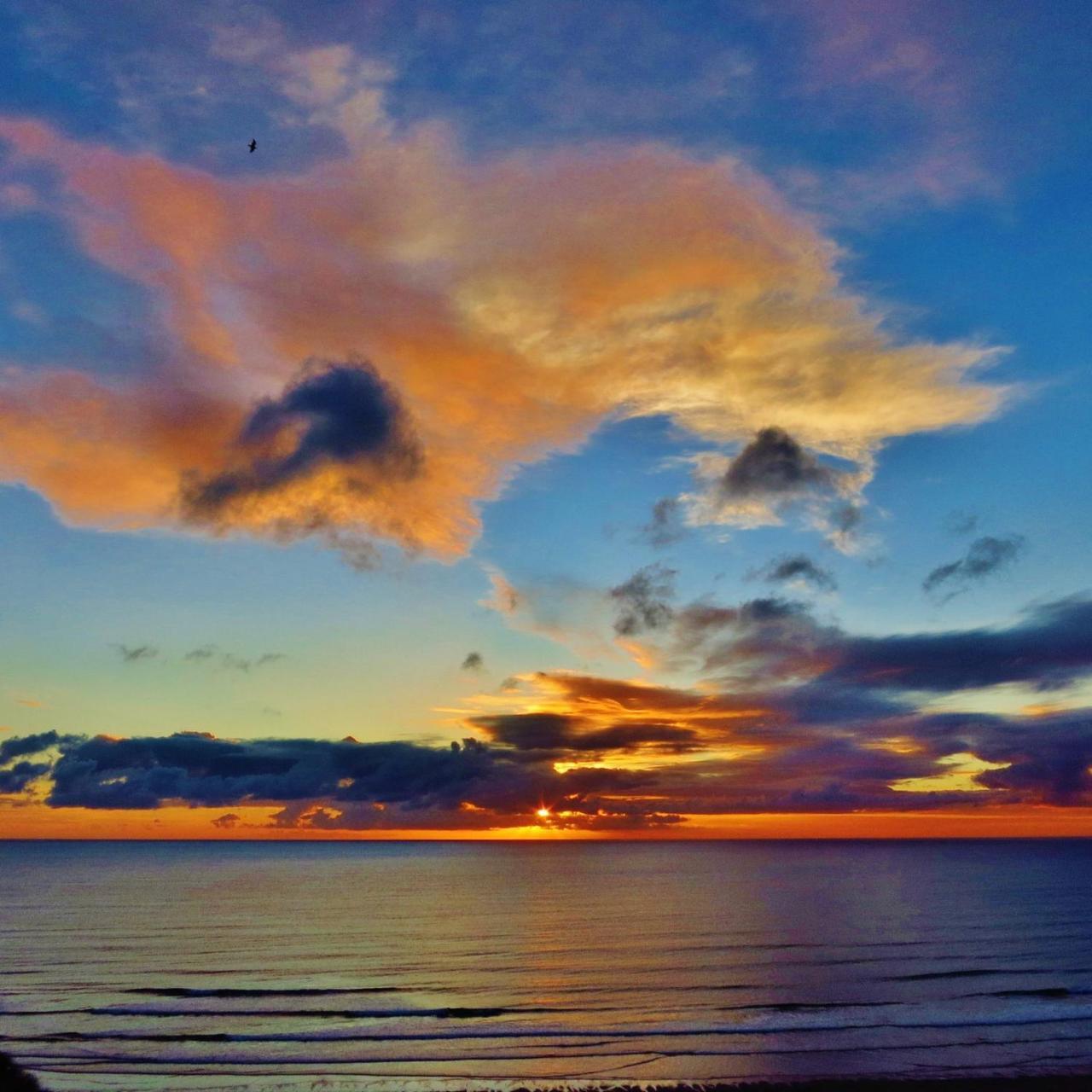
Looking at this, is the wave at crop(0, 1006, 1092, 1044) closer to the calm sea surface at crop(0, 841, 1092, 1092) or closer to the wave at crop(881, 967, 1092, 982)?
the calm sea surface at crop(0, 841, 1092, 1092)

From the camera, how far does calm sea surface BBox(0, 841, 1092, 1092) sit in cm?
4150

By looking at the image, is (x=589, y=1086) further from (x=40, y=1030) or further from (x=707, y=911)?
(x=707, y=911)

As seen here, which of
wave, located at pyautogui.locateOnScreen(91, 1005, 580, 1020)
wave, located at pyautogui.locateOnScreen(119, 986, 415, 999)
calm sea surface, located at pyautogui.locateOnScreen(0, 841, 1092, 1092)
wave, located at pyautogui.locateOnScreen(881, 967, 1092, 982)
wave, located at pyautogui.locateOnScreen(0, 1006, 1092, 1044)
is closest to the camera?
calm sea surface, located at pyautogui.locateOnScreen(0, 841, 1092, 1092)

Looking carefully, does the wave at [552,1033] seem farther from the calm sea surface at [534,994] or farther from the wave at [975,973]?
the wave at [975,973]

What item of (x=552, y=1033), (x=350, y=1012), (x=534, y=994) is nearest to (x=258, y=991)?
(x=350, y=1012)

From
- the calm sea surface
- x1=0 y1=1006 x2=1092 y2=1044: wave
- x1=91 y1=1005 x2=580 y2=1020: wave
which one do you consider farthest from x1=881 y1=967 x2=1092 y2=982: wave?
x1=91 y1=1005 x2=580 y2=1020: wave

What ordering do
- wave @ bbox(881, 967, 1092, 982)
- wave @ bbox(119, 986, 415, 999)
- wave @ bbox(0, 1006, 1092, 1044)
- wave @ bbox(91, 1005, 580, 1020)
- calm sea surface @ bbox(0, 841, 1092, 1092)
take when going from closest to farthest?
calm sea surface @ bbox(0, 841, 1092, 1092)
wave @ bbox(0, 1006, 1092, 1044)
wave @ bbox(91, 1005, 580, 1020)
wave @ bbox(119, 986, 415, 999)
wave @ bbox(881, 967, 1092, 982)

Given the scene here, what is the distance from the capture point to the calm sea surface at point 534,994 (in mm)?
41500

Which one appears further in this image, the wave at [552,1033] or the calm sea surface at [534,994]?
the wave at [552,1033]

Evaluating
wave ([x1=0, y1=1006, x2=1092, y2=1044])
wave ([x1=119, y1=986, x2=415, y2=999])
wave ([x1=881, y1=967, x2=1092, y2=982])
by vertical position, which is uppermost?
wave ([x1=881, y1=967, x2=1092, y2=982])

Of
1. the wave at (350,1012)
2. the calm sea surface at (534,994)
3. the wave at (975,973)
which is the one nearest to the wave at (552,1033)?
the calm sea surface at (534,994)

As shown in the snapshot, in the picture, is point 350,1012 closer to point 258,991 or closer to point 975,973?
point 258,991

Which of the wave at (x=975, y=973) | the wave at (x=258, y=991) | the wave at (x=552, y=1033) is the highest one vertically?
the wave at (x=975, y=973)

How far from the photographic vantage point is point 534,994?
190ft
